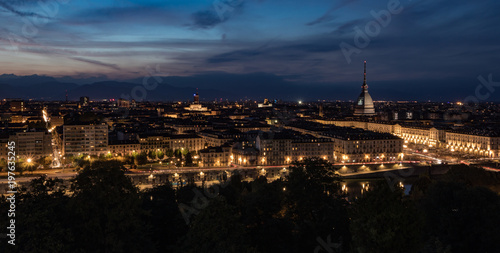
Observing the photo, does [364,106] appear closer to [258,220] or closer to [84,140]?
[84,140]

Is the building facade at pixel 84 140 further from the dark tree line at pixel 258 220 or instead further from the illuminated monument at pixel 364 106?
the illuminated monument at pixel 364 106

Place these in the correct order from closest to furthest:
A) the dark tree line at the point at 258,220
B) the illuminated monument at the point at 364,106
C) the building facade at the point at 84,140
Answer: the dark tree line at the point at 258,220 → the building facade at the point at 84,140 → the illuminated monument at the point at 364,106

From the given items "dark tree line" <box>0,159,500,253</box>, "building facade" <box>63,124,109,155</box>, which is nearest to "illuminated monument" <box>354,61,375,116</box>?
"building facade" <box>63,124,109,155</box>

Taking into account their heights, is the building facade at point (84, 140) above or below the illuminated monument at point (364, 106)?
below

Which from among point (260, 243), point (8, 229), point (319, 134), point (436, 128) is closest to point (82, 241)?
point (8, 229)

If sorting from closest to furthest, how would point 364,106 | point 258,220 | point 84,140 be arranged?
point 258,220
point 84,140
point 364,106

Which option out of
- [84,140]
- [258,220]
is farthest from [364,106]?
[258,220]

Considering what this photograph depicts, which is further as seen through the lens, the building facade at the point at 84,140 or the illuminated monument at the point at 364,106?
the illuminated monument at the point at 364,106

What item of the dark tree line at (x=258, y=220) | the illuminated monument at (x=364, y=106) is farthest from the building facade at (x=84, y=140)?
the illuminated monument at (x=364, y=106)

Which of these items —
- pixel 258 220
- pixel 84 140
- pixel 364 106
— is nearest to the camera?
pixel 258 220
